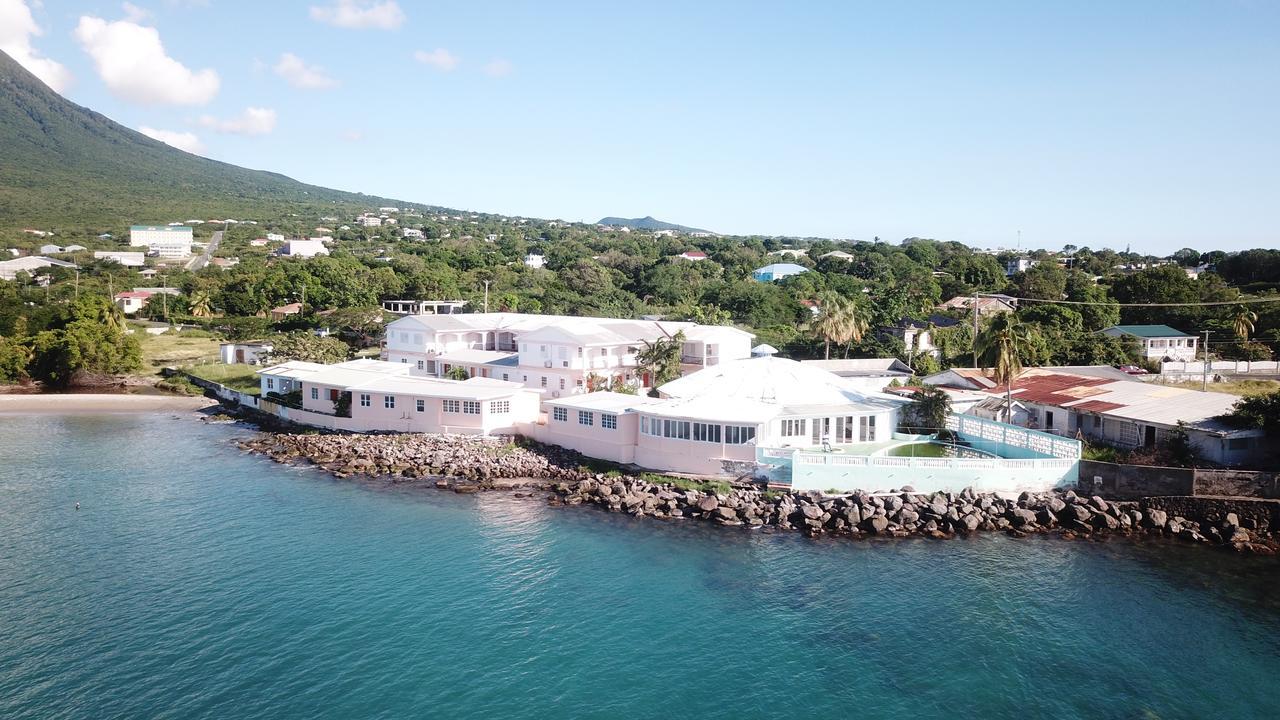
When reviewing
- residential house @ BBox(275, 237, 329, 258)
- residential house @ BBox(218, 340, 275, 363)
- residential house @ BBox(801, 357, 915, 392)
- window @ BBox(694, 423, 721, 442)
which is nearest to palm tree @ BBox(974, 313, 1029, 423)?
residential house @ BBox(801, 357, 915, 392)

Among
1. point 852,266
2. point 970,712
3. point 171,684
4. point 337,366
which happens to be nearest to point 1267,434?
point 970,712

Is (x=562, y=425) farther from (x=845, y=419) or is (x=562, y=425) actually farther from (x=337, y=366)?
(x=337, y=366)

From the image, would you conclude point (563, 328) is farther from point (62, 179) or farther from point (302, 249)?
point (62, 179)

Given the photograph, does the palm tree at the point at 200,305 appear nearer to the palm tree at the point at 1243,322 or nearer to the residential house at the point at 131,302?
the residential house at the point at 131,302

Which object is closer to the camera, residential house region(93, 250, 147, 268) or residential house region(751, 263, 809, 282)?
residential house region(93, 250, 147, 268)

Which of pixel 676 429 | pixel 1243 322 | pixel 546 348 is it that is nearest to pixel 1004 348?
pixel 676 429

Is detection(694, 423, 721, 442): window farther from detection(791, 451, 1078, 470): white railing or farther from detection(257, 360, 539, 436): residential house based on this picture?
detection(257, 360, 539, 436): residential house
